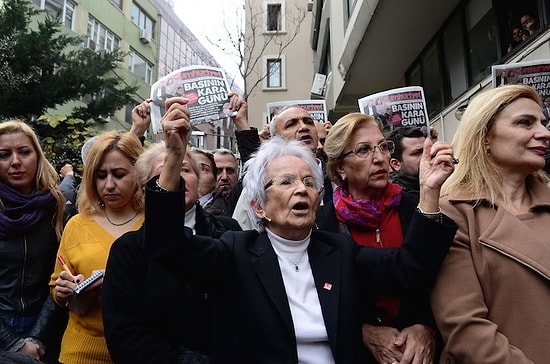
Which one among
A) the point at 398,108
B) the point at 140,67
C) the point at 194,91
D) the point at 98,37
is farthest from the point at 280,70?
the point at 194,91

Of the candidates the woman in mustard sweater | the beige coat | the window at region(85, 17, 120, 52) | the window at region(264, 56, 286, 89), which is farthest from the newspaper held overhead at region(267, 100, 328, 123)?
the window at region(85, 17, 120, 52)

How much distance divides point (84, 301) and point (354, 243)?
1.43 metres

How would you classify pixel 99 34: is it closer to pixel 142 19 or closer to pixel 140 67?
pixel 140 67

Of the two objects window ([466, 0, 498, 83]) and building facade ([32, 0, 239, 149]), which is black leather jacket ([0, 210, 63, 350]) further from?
building facade ([32, 0, 239, 149])

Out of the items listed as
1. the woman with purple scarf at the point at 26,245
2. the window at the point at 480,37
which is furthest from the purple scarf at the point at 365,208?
the window at the point at 480,37

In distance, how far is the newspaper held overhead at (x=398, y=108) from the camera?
3.28 metres

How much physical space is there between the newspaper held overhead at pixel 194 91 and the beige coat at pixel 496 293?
1.76 meters

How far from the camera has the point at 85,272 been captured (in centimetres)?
251

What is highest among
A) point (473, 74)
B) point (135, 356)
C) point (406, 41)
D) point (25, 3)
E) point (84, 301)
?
point (25, 3)

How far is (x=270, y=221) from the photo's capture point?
2.15 m

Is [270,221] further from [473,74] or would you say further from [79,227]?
[473,74]

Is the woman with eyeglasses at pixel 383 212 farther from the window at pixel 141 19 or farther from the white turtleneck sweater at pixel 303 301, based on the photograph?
the window at pixel 141 19

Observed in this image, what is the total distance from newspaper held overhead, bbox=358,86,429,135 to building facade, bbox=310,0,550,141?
3138 mm

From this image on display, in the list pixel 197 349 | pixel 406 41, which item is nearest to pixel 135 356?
pixel 197 349
